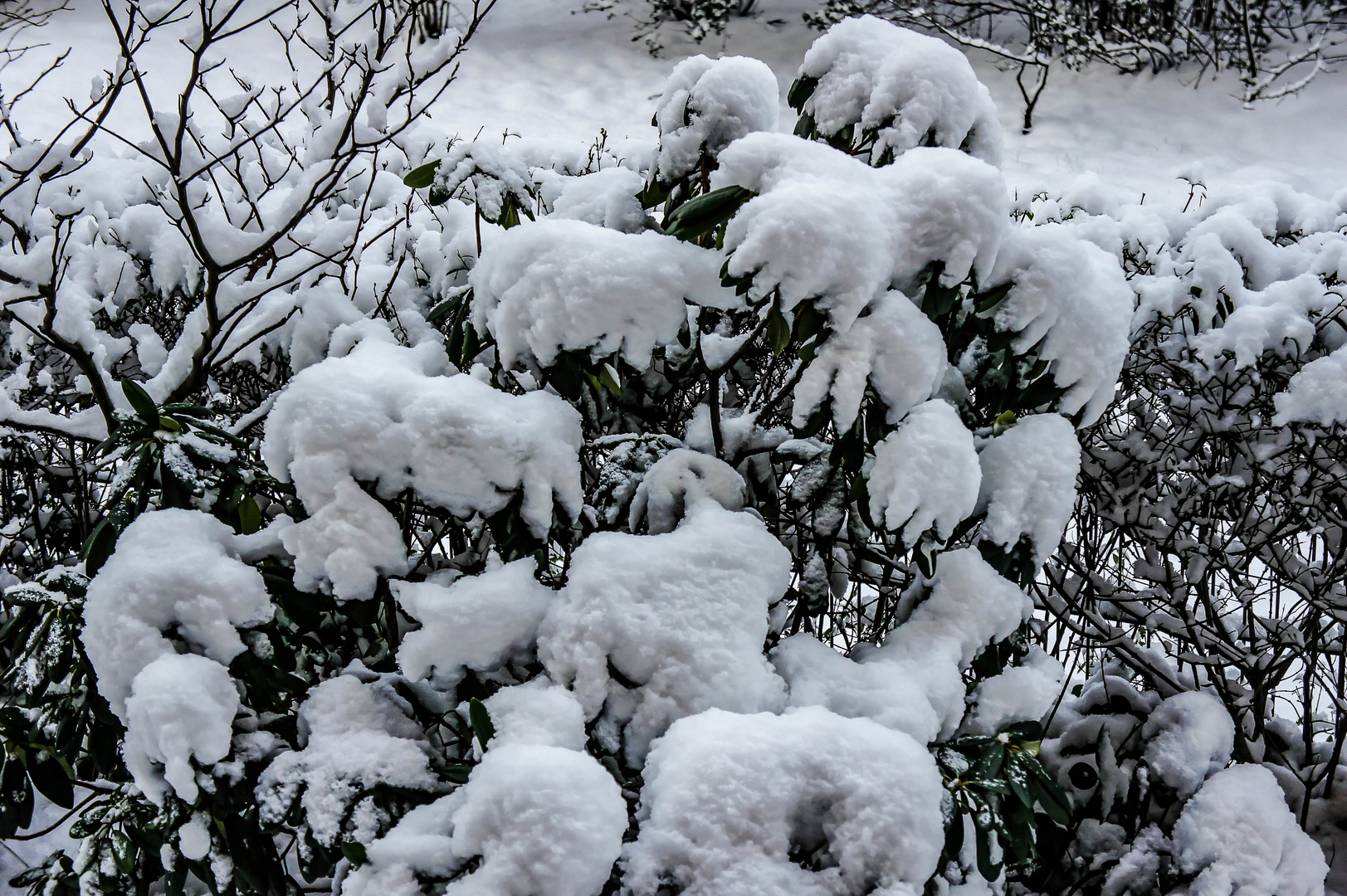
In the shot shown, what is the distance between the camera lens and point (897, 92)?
1.50 m

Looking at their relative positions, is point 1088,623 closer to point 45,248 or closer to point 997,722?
point 997,722

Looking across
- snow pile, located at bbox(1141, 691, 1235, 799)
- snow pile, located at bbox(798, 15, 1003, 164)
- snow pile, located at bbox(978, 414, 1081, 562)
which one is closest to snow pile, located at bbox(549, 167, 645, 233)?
snow pile, located at bbox(798, 15, 1003, 164)

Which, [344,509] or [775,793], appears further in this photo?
[344,509]

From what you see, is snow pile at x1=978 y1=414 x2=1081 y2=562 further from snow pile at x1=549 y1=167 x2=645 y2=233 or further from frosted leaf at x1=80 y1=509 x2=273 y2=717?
frosted leaf at x1=80 y1=509 x2=273 y2=717

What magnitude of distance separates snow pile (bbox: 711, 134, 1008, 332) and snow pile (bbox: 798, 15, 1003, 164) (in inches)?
5.7

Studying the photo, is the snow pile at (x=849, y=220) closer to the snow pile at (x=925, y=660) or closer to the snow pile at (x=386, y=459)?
the snow pile at (x=386, y=459)

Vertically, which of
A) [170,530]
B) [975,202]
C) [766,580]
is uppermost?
[975,202]

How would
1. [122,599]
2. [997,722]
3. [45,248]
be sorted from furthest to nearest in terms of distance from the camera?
[45,248] → [997,722] → [122,599]

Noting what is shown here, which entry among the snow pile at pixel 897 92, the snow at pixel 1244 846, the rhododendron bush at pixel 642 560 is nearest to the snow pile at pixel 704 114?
the rhododendron bush at pixel 642 560

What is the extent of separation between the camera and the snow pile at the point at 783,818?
1.09 metres

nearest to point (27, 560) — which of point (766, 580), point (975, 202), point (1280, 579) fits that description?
point (766, 580)

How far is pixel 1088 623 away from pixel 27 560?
2790mm

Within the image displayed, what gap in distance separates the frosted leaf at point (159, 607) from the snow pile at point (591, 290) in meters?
0.49

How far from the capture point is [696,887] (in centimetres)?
109
